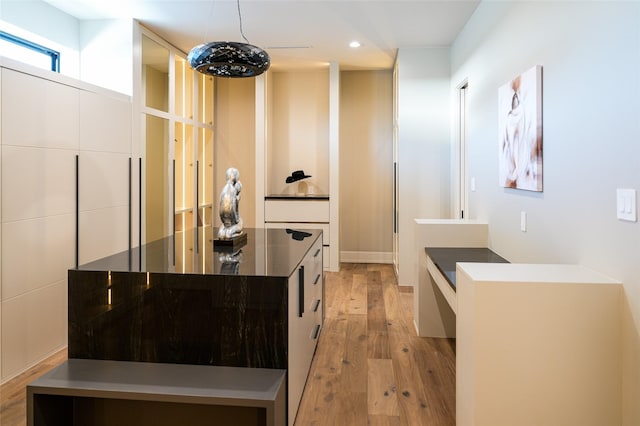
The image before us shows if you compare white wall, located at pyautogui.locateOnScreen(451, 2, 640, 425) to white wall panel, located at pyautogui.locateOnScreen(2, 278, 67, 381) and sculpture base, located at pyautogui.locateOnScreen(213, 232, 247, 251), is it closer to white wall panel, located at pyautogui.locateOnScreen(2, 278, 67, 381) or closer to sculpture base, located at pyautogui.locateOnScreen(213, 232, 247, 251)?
sculpture base, located at pyautogui.locateOnScreen(213, 232, 247, 251)

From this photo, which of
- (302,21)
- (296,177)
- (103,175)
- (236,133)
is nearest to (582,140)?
(302,21)

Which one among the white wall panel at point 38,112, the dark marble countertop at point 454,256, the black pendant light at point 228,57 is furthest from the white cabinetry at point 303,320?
the white wall panel at point 38,112

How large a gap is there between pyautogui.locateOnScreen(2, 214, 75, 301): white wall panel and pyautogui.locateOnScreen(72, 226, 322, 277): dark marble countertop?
2.87 ft

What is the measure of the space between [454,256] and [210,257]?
67.7 inches

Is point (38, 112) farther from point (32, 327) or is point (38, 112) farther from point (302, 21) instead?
point (302, 21)

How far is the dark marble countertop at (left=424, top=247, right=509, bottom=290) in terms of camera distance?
9.08 ft

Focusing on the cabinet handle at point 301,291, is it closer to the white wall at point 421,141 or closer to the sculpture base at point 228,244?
the sculpture base at point 228,244

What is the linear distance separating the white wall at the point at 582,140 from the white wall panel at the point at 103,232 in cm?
307

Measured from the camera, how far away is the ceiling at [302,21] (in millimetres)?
3809

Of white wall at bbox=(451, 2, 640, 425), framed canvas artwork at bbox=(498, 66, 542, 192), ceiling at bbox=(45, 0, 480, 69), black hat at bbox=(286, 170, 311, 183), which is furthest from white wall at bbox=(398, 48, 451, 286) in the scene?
framed canvas artwork at bbox=(498, 66, 542, 192)

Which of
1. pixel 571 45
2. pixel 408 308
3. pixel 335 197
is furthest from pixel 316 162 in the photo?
pixel 571 45

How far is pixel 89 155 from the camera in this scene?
3465 mm

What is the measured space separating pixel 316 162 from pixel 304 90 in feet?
3.33

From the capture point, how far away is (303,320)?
8.02 ft
